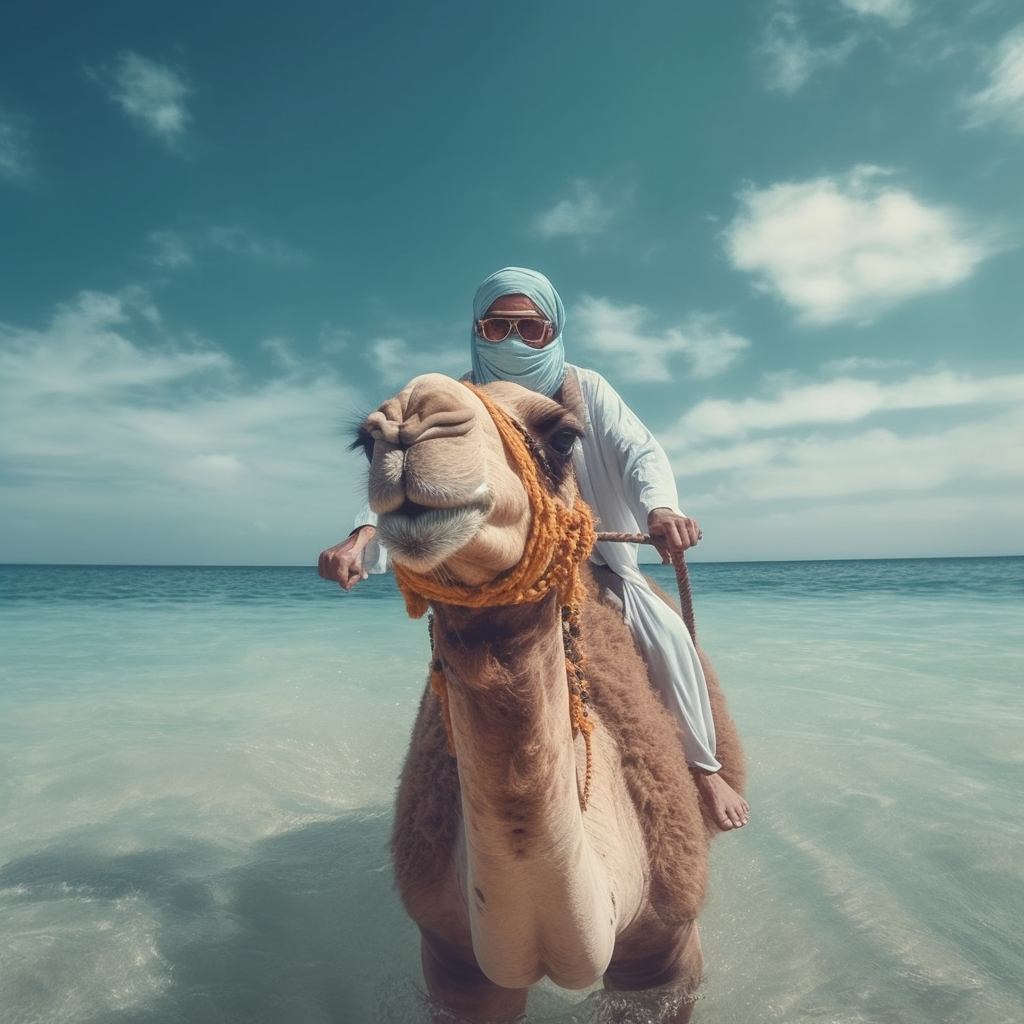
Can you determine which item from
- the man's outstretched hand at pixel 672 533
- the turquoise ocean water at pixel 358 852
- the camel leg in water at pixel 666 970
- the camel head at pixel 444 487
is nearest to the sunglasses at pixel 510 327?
the man's outstretched hand at pixel 672 533

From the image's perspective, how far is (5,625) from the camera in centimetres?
1722

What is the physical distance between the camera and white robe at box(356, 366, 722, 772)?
295 centimetres

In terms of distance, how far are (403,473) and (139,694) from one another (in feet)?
31.5

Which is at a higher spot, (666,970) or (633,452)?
(633,452)

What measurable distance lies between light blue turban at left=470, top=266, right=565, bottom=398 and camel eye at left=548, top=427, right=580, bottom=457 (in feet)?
3.18

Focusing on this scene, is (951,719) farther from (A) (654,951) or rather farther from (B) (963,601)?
(B) (963,601)

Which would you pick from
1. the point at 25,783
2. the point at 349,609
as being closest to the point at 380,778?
the point at 25,783

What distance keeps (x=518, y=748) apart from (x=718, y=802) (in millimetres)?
1784

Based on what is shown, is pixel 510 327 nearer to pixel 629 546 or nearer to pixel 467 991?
pixel 629 546

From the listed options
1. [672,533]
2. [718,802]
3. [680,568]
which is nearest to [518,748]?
[672,533]

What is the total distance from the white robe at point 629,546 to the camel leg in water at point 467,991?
109 centimetres

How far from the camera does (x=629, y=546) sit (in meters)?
3.23

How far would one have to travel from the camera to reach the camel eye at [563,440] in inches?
66.4

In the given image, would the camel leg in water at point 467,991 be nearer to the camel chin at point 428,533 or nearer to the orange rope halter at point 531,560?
the orange rope halter at point 531,560
